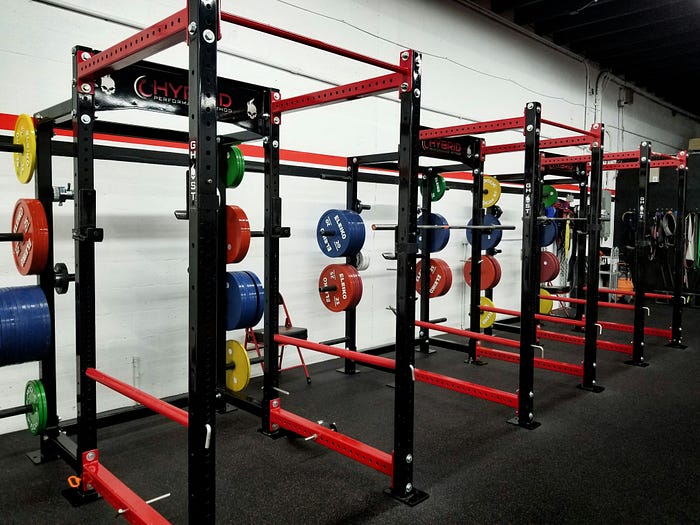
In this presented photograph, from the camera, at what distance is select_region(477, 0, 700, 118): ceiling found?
6598mm

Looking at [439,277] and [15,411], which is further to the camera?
[439,277]

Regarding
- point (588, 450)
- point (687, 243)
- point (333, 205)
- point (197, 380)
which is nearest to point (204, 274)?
point (197, 380)

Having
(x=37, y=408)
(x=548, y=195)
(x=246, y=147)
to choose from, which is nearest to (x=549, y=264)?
(x=548, y=195)

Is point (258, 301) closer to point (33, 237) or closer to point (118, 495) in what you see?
point (33, 237)

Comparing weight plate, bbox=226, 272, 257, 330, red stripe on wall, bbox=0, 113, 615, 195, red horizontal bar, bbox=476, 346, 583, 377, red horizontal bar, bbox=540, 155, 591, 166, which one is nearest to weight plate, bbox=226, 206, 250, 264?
weight plate, bbox=226, 272, 257, 330

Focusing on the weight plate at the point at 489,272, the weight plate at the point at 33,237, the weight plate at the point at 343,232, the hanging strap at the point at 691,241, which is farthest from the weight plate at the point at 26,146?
the hanging strap at the point at 691,241

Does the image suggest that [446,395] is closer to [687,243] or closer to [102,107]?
[102,107]

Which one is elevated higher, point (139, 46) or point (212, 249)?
point (139, 46)

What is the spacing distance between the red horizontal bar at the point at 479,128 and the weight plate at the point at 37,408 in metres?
2.81

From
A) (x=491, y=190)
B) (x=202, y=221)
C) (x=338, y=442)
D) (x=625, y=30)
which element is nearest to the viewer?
(x=202, y=221)

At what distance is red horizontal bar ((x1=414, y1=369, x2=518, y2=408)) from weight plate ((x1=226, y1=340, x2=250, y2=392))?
44.0 inches

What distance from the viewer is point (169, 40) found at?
1.81 metres

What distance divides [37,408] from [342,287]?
2191 millimetres

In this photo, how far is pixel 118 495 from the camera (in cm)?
223
